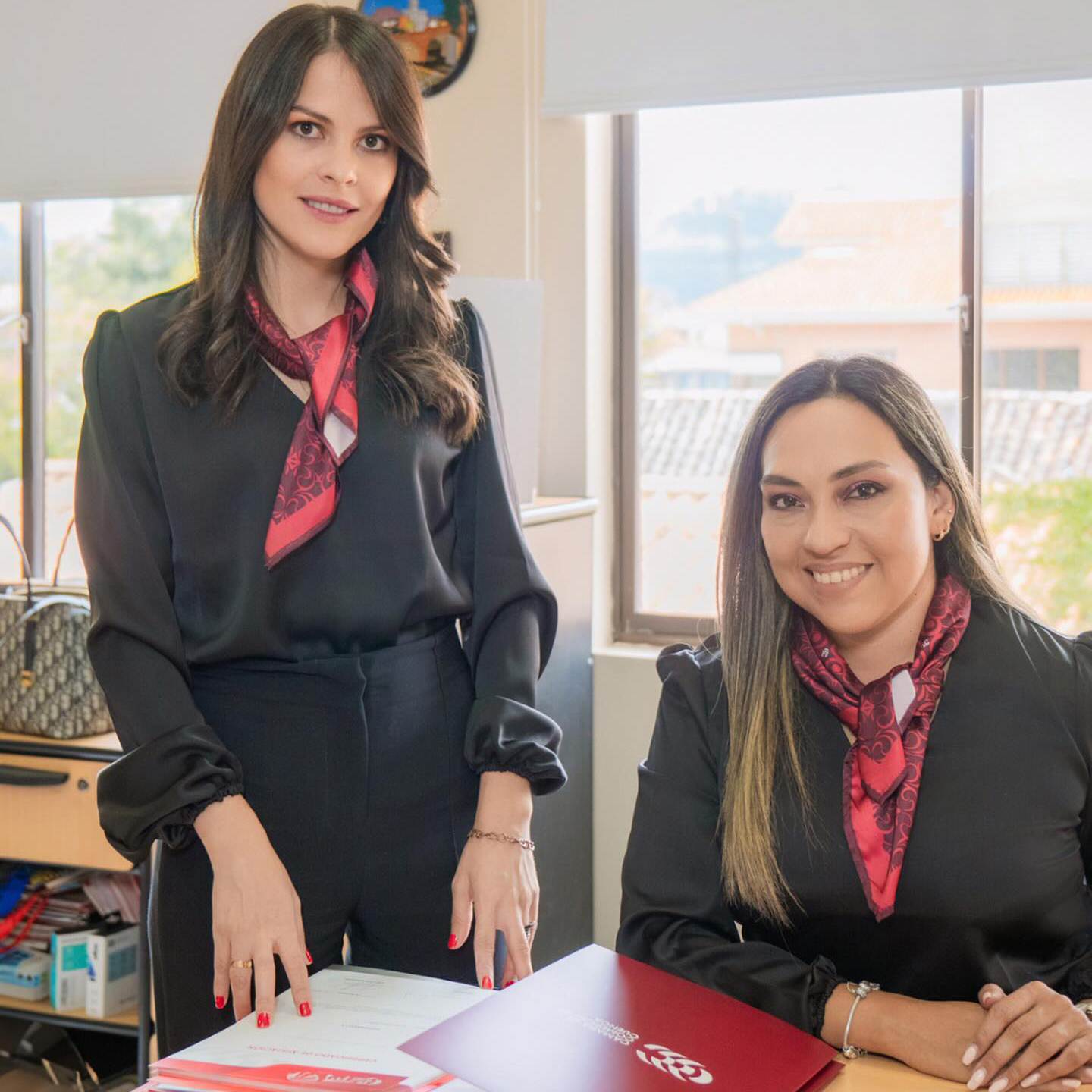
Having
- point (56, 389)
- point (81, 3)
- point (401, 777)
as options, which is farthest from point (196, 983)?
point (81, 3)

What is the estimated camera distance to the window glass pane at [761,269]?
2643mm

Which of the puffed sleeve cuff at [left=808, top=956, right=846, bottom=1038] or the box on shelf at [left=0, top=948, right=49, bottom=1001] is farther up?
the puffed sleeve cuff at [left=808, top=956, right=846, bottom=1038]

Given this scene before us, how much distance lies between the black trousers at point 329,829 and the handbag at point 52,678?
1224 millimetres

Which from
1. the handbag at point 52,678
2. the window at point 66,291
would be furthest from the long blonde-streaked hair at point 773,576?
the window at point 66,291

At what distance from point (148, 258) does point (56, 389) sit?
1.34 ft

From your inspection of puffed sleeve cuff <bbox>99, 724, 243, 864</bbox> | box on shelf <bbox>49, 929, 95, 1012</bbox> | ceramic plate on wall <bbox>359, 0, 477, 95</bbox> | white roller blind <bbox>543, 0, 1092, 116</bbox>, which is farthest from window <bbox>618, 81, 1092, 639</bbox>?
puffed sleeve cuff <bbox>99, 724, 243, 864</bbox>

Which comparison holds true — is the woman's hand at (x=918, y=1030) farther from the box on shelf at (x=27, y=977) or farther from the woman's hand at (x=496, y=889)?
the box on shelf at (x=27, y=977)

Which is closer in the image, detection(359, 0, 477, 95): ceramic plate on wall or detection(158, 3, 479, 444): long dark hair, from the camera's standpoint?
detection(158, 3, 479, 444): long dark hair

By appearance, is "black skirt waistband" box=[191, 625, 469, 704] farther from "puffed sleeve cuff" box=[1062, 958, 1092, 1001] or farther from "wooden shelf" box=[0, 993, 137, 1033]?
"wooden shelf" box=[0, 993, 137, 1033]

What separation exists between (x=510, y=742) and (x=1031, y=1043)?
51 cm

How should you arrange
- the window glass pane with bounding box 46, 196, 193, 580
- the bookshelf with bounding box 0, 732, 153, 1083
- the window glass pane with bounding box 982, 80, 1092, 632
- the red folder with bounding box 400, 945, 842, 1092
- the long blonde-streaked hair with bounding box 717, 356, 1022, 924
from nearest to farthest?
the red folder with bounding box 400, 945, 842, 1092 → the long blonde-streaked hair with bounding box 717, 356, 1022, 924 → the bookshelf with bounding box 0, 732, 153, 1083 → the window glass pane with bounding box 982, 80, 1092, 632 → the window glass pane with bounding box 46, 196, 193, 580

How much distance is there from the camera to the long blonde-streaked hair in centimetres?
134

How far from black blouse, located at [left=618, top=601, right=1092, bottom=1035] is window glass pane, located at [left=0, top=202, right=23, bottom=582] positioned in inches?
97.1

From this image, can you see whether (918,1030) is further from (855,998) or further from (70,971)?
(70,971)
